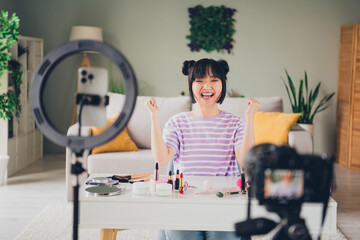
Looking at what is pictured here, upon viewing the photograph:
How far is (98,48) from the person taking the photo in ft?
1.80

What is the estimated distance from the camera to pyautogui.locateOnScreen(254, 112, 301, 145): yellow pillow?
3.33 metres

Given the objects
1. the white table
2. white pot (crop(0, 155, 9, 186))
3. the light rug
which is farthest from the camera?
white pot (crop(0, 155, 9, 186))

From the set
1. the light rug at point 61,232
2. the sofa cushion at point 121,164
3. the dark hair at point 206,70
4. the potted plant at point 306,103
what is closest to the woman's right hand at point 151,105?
the dark hair at point 206,70

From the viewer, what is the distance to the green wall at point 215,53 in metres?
5.32

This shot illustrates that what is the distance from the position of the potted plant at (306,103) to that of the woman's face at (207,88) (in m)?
3.14

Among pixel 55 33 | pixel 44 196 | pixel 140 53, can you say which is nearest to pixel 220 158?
pixel 44 196

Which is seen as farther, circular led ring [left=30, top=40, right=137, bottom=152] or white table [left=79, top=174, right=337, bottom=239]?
white table [left=79, top=174, right=337, bottom=239]

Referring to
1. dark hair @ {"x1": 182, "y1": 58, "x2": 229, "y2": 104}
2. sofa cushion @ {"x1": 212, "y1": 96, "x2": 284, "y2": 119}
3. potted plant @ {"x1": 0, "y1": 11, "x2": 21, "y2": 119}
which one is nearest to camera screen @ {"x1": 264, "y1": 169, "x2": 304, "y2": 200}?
dark hair @ {"x1": 182, "y1": 58, "x2": 229, "y2": 104}

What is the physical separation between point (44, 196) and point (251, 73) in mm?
2950

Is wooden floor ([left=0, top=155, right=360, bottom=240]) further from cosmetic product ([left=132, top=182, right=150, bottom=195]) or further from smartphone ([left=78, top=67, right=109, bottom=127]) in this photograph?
smartphone ([left=78, top=67, right=109, bottom=127])

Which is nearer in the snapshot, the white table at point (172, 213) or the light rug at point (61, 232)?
the white table at point (172, 213)

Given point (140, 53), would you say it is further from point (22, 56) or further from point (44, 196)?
point (44, 196)

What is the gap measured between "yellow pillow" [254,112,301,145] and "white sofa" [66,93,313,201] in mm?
55

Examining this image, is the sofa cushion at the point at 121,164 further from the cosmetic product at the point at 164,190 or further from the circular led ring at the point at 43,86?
the circular led ring at the point at 43,86
